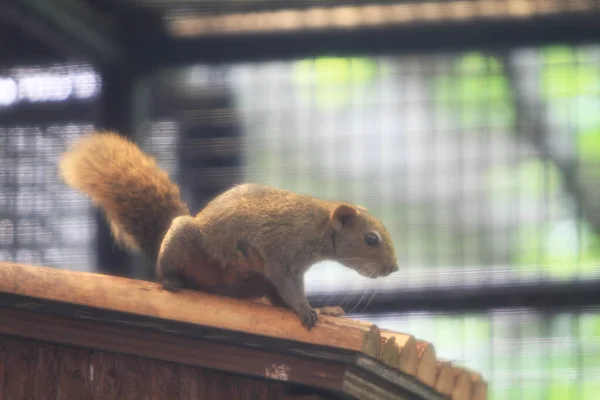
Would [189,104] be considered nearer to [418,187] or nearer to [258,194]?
[258,194]

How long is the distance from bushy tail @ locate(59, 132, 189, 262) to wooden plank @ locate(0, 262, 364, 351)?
400 mm

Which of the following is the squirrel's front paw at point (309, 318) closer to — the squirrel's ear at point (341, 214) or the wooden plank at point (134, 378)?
the wooden plank at point (134, 378)

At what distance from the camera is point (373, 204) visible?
2.38 m

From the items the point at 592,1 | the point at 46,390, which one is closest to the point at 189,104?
the point at 46,390

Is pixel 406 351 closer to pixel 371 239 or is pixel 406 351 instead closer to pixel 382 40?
pixel 371 239

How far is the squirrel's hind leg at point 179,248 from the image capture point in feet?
6.31

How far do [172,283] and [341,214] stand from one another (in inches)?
19.8

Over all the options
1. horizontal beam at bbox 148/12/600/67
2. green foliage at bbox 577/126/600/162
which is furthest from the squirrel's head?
green foliage at bbox 577/126/600/162

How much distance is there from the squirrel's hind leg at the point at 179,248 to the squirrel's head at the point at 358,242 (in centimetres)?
34

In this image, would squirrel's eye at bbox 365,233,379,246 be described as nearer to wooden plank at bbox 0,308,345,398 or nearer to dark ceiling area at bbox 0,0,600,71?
dark ceiling area at bbox 0,0,600,71

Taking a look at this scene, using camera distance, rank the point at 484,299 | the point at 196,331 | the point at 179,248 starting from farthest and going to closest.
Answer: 1. the point at 484,299
2. the point at 179,248
3. the point at 196,331

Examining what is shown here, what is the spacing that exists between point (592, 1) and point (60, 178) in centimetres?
119

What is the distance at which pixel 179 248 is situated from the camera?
1968mm

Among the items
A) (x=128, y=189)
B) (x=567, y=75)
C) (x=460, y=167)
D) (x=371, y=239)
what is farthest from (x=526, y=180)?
(x=128, y=189)
